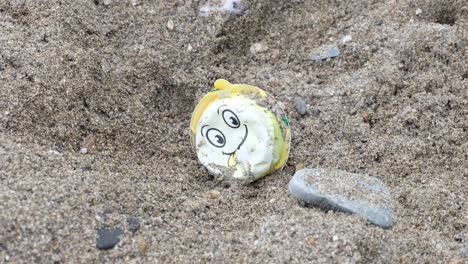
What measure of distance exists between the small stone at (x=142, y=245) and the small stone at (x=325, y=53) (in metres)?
1.02

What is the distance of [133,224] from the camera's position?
1.81 m

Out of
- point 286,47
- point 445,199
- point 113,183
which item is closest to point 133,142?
point 113,183

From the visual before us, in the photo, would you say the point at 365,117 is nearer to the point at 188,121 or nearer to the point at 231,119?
the point at 231,119

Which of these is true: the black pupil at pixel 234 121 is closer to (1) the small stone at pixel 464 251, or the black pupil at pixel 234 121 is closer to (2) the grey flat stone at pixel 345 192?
(2) the grey flat stone at pixel 345 192

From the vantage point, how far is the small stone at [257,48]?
2524 mm

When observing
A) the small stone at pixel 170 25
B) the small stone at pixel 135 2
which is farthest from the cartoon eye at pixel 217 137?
the small stone at pixel 135 2

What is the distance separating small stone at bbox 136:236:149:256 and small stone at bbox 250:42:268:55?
3.27 feet

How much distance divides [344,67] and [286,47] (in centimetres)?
26

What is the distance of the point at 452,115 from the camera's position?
7.11 feet

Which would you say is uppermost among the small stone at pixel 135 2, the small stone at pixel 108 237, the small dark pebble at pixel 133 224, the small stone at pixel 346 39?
the small stone at pixel 135 2

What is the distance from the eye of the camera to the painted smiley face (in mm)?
2061

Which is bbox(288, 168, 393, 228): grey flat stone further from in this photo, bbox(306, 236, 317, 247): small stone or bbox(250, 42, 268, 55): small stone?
bbox(250, 42, 268, 55): small stone

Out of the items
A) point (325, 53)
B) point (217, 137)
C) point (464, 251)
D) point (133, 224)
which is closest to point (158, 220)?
point (133, 224)

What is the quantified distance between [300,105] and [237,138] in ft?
1.02
